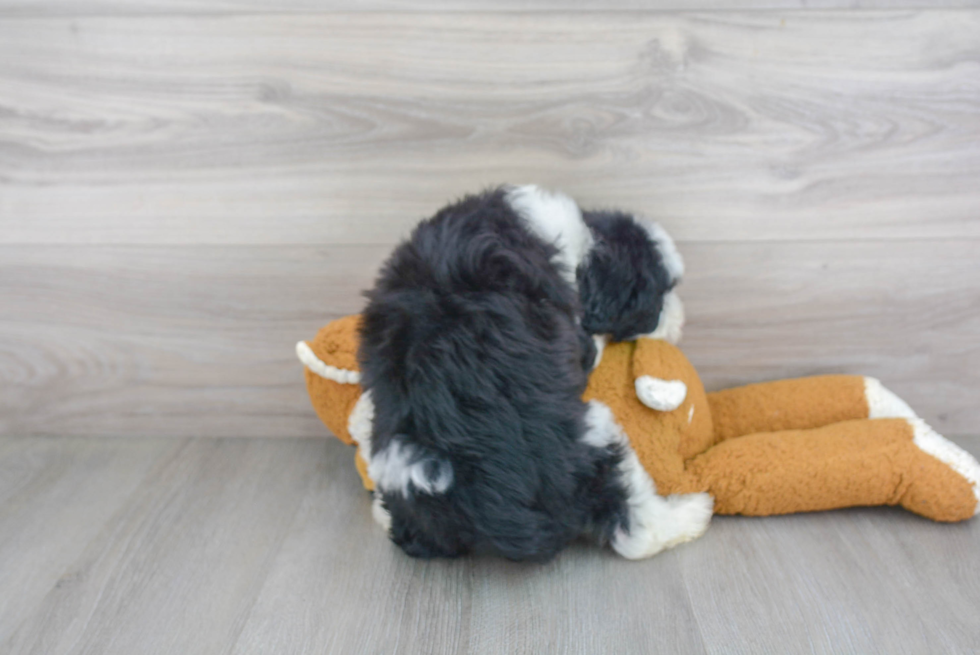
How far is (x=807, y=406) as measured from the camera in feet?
2.85

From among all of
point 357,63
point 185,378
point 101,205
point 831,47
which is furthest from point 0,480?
point 831,47

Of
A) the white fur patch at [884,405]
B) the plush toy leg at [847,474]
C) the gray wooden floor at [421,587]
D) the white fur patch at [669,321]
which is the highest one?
the white fur patch at [669,321]

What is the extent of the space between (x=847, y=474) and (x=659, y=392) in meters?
0.24

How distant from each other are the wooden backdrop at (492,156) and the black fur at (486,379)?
0.25 metres

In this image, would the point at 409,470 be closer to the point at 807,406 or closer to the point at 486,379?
the point at 486,379

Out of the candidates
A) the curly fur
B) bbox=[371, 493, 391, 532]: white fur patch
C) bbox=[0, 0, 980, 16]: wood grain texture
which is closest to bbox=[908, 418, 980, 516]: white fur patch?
the curly fur

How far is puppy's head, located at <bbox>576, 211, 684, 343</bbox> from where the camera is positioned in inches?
27.5

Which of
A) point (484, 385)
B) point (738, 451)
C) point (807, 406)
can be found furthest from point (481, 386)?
point (807, 406)

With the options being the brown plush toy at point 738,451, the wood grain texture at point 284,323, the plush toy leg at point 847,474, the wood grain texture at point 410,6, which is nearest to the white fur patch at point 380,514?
the brown plush toy at point 738,451

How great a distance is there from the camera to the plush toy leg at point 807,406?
0.86 m

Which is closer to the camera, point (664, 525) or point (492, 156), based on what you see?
point (664, 525)

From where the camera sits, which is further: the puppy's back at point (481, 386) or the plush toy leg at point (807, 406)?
the plush toy leg at point (807, 406)

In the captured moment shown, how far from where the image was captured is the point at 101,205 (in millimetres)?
927

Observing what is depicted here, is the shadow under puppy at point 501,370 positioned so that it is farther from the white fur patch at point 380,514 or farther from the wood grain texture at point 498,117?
the wood grain texture at point 498,117
